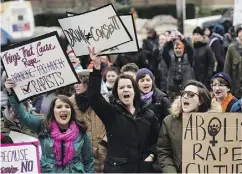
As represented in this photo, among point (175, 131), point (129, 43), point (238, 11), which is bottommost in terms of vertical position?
point (175, 131)

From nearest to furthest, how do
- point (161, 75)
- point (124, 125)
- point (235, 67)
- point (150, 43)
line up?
point (124, 125) < point (235, 67) < point (161, 75) < point (150, 43)

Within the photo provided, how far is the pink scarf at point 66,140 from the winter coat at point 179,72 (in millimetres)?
3579

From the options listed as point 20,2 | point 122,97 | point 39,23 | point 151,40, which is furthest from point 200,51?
point 39,23

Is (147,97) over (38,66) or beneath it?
beneath

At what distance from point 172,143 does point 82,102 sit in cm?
105

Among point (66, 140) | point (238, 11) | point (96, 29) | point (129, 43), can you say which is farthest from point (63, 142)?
point (238, 11)

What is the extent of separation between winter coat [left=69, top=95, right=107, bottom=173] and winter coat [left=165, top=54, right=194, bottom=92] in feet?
9.59

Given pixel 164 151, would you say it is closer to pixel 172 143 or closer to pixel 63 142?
pixel 172 143

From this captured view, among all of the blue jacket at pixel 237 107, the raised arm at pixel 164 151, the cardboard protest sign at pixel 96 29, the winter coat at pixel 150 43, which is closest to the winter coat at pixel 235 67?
the blue jacket at pixel 237 107

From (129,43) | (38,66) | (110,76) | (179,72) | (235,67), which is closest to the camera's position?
(38,66)

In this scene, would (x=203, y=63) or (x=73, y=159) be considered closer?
(x=73, y=159)

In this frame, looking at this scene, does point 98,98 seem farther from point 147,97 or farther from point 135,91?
point 147,97

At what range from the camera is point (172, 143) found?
4.73 metres

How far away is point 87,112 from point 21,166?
0.86 meters
